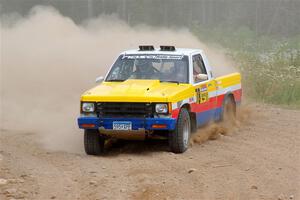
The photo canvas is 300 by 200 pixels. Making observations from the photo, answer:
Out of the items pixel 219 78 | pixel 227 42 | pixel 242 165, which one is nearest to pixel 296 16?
pixel 227 42

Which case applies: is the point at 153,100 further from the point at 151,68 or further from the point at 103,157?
the point at 151,68

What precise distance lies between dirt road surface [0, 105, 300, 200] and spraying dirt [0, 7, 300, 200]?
0.01 meters

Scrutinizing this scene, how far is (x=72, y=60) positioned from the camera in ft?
61.1

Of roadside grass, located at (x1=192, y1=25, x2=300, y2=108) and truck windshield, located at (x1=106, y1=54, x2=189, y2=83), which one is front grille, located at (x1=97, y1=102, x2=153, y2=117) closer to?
truck windshield, located at (x1=106, y1=54, x2=189, y2=83)

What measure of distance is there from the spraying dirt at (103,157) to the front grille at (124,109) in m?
0.61

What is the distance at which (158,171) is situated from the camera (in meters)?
9.42

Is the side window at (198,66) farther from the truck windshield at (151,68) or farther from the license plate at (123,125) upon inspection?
the license plate at (123,125)

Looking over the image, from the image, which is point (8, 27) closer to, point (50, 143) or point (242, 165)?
point (50, 143)

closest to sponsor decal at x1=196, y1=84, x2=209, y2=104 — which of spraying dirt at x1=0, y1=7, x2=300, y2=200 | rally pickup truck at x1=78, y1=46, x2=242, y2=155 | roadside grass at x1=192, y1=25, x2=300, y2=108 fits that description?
rally pickup truck at x1=78, y1=46, x2=242, y2=155

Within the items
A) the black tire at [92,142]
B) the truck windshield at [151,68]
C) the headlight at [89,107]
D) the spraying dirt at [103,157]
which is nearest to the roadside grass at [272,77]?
the spraying dirt at [103,157]

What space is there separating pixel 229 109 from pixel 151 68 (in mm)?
2378

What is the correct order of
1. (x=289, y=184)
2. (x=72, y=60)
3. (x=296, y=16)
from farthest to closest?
(x=296, y=16)
(x=72, y=60)
(x=289, y=184)

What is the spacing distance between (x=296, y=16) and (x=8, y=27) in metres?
28.3

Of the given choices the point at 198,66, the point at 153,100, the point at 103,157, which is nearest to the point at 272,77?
the point at 198,66
